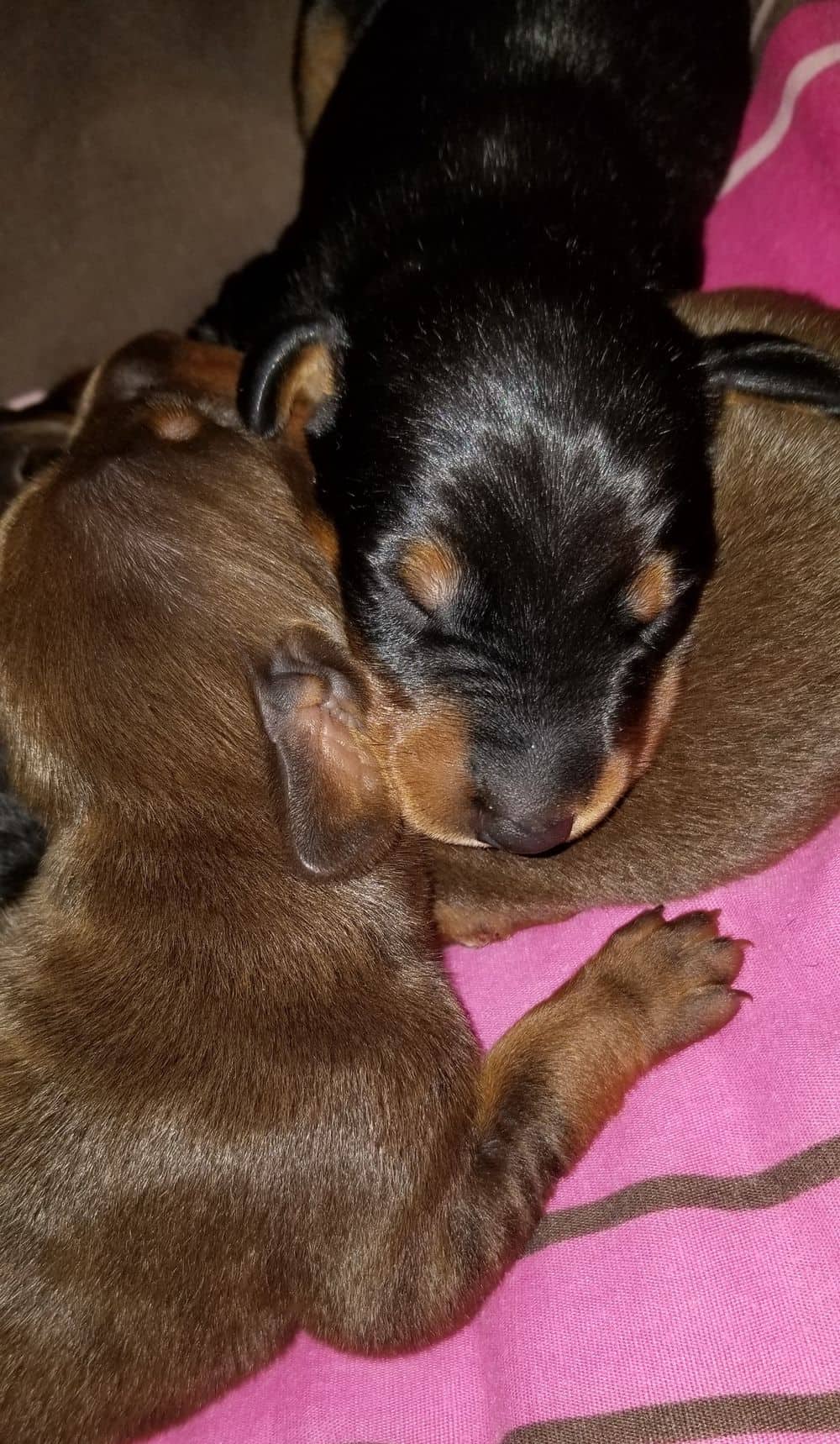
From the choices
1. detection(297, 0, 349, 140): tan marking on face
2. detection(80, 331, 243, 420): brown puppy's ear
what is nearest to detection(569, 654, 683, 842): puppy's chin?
detection(80, 331, 243, 420): brown puppy's ear

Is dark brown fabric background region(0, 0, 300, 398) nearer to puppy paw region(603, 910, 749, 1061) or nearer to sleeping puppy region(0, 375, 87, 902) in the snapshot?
sleeping puppy region(0, 375, 87, 902)

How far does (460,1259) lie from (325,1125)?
34 cm

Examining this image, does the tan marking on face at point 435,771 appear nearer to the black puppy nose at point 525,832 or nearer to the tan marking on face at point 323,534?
the black puppy nose at point 525,832

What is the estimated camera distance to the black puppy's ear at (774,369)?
2289 mm

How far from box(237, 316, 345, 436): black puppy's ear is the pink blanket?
112 centimetres

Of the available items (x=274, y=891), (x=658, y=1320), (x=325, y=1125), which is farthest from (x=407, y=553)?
(x=658, y=1320)

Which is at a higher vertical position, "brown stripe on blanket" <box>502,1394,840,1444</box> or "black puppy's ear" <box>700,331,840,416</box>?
"black puppy's ear" <box>700,331,840,416</box>

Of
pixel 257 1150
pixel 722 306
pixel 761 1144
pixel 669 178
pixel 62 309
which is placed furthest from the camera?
pixel 62 309

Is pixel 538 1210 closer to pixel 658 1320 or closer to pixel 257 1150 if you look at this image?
pixel 658 1320

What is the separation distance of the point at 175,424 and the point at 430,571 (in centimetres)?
51

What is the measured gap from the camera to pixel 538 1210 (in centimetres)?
222

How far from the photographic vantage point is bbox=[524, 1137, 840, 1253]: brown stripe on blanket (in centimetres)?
211

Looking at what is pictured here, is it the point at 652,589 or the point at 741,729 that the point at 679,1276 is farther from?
the point at 652,589

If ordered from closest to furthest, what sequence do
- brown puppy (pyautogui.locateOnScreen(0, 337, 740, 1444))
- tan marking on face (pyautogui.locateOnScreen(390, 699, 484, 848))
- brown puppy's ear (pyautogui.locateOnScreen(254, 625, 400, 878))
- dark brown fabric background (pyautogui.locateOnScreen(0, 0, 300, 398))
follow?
1. brown puppy's ear (pyautogui.locateOnScreen(254, 625, 400, 878))
2. brown puppy (pyautogui.locateOnScreen(0, 337, 740, 1444))
3. tan marking on face (pyautogui.locateOnScreen(390, 699, 484, 848))
4. dark brown fabric background (pyautogui.locateOnScreen(0, 0, 300, 398))
